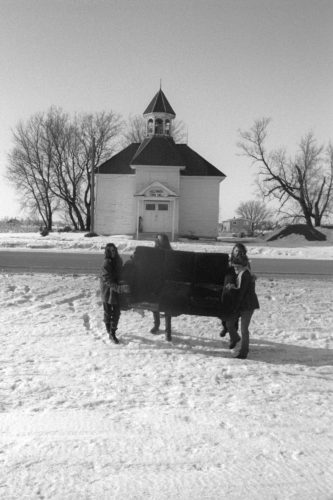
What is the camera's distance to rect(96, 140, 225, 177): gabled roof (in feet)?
116

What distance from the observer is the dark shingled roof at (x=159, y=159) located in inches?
1395

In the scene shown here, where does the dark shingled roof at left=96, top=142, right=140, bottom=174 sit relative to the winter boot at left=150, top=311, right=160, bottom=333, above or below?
above

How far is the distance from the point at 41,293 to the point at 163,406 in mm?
6462

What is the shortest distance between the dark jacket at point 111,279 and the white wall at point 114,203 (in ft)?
94.2

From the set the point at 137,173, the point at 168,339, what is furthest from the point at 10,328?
the point at 137,173

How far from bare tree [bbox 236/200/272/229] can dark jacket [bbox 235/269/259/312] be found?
109 m

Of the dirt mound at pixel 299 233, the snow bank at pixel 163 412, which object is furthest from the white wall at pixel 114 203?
the snow bank at pixel 163 412

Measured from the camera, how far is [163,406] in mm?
4949

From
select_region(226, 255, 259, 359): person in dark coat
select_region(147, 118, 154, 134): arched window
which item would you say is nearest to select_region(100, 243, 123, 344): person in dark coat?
select_region(226, 255, 259, 359): person in dark coat

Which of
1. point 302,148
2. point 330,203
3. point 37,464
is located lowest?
point 37,464

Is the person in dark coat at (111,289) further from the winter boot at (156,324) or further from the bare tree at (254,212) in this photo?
the bare tree at (254,212)

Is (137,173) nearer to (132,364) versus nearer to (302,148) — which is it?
(302,148)

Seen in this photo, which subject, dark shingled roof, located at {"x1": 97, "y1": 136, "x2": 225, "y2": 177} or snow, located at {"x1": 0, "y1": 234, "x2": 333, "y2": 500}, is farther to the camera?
dark shingled roof, located at {"x1": 97, "y1": 136, "x2": 225, "y2": 177}

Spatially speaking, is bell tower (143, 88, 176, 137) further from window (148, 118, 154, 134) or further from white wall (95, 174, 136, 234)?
white wall (95, 174, 136, 234)
